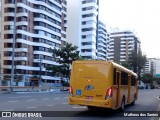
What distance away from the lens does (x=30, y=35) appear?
287 feet

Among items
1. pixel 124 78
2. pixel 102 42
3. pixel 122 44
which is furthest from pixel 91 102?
pixel 122 44

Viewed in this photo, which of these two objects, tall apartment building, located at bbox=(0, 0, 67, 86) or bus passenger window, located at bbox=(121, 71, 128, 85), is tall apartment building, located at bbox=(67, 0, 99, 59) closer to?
tall apartment building, located at bbox=(0, 0, 67, 86)

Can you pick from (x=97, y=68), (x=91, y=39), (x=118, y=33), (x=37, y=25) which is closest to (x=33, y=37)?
(x=37, y=25)

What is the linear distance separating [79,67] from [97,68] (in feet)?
3.04

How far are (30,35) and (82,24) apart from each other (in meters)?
37.1

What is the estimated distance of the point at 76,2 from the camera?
396 feet

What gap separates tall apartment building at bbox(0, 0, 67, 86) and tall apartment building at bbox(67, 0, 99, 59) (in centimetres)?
1881

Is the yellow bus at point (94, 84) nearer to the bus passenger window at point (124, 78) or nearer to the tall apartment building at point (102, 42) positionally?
the bus passenger window at point (124, 78)

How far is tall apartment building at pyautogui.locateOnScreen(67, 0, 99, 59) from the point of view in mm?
120062

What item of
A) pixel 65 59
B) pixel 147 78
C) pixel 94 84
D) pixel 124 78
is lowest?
pixel 147 78

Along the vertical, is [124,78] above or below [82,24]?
below

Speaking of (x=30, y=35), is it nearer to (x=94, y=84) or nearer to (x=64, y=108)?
(x=64, y=108)

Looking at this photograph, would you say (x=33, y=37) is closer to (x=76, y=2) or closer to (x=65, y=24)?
(x=65, y=24)

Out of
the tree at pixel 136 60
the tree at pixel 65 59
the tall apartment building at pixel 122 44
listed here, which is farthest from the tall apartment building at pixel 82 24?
the tall apartment building at pixel 122 44
